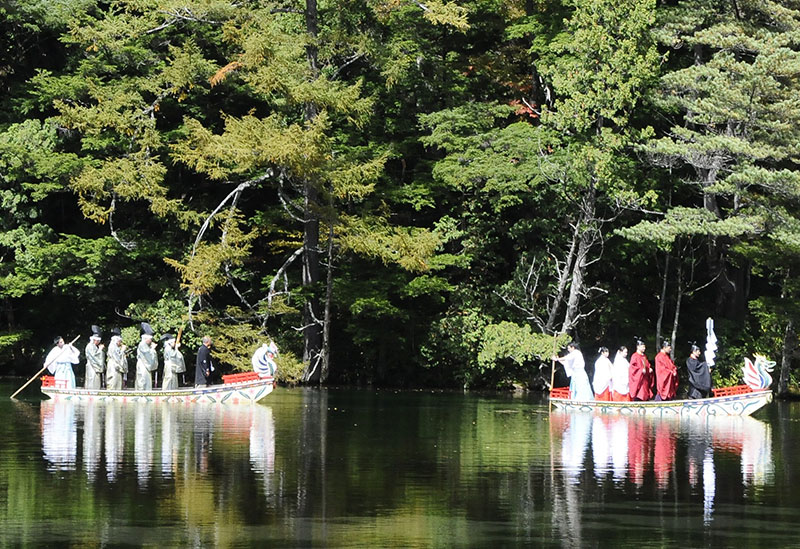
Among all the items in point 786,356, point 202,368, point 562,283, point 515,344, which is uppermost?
point 562,283

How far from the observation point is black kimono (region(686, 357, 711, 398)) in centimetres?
2897

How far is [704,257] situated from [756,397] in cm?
1259

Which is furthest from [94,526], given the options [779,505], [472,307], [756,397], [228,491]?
[472,307]

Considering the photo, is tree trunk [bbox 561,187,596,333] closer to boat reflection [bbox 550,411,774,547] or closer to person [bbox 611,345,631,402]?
person [bbox 611,345,631,402]

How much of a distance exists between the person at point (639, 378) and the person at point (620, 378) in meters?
0.10

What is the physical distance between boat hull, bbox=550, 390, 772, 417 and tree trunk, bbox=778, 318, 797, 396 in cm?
743

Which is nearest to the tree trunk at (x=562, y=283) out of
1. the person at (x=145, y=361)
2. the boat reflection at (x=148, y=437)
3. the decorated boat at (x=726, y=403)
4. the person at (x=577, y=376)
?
the person at (x=577, y=376)

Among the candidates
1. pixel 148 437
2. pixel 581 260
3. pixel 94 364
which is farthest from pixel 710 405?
pixel 94 364

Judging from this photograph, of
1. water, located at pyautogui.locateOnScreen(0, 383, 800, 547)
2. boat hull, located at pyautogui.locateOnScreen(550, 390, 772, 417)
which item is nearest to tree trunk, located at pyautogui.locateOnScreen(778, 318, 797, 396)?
boat hull, located at pyautogui.locateOnScreen(550, 390, 772, 417)

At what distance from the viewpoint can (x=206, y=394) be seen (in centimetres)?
3008

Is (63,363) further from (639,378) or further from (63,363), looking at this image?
(639,378)

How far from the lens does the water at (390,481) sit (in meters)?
13.2

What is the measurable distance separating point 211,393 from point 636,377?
936 centimetres

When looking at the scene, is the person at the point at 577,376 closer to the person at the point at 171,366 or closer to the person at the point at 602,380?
the person at the point at 602,380
